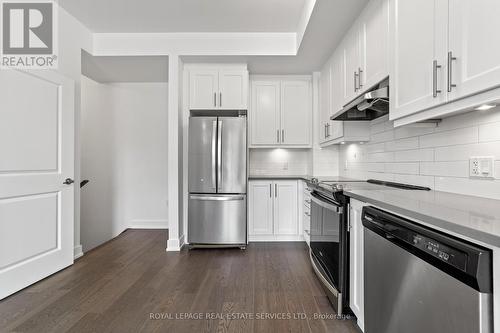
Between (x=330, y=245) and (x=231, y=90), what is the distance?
2427 millimetres

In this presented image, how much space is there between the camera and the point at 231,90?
354 centimetres

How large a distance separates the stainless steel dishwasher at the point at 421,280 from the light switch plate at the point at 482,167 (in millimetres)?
626

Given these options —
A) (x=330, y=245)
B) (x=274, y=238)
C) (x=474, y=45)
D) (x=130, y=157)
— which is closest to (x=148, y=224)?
(x=130, y=157)

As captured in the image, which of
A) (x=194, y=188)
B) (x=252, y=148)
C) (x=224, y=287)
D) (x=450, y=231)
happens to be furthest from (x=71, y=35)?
(x=450, y=231)

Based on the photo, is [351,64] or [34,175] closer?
[34,175]

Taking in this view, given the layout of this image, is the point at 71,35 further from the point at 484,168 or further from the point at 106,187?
the point at 484,168

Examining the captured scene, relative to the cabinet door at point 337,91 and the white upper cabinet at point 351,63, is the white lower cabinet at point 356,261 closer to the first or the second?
the white upper cabinet at point 351,63

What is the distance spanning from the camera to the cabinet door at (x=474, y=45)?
986 mm

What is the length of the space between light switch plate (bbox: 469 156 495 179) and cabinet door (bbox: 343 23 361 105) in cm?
116

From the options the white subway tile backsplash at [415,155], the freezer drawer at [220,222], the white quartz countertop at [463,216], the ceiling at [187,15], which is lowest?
the freezer drawer at [220,222]

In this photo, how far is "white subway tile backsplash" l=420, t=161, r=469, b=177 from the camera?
1530 mm

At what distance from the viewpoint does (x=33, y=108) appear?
7.73 ft

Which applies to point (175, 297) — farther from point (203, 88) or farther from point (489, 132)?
point (203, 88)

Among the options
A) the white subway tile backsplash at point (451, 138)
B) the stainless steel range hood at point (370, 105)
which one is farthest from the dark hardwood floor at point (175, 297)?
the stainless steel range hood at point (370, 105)
